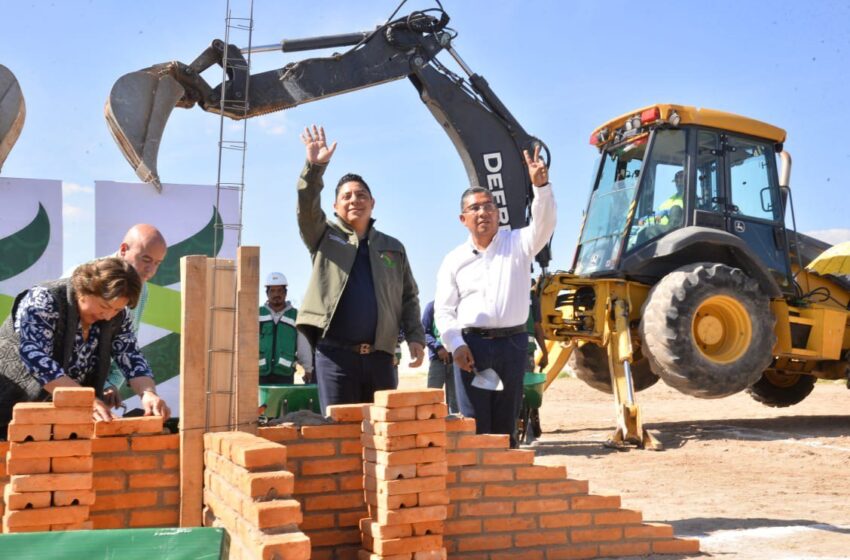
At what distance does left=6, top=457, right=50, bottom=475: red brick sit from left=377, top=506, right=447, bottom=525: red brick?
1307mm

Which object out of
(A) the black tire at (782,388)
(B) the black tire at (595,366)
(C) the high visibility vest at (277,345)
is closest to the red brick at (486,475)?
(C) the high visibility vest at (277,345)

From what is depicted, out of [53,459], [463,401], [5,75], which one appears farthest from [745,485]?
[5,75]

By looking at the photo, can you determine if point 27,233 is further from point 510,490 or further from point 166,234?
point 510,490

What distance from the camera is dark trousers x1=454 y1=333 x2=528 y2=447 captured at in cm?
450

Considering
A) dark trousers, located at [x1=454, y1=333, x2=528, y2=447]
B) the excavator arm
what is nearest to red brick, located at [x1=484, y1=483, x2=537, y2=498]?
dark trousers, located at [x1=454, y1=333, x2=528, y2=447]

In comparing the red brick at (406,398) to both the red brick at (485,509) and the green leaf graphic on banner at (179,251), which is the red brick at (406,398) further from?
the green leaf graphic on banner at (179,251)

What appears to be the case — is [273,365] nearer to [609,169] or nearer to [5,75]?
[5,75]

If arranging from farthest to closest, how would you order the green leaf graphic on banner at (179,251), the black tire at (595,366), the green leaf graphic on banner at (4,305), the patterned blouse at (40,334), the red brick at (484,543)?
the black tire at (595,366) → the green leaf graphic on banner at (179,251) → the green leaf graphic on banner at (4,305) → the red brick at (484,543) → the patterned blouse at (40,334)

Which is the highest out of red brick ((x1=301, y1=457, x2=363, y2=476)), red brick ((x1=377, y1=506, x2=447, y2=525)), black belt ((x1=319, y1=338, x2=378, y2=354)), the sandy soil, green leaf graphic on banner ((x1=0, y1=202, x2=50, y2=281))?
green leaf graphic on banner ((x1=0, y1=202, x2=50, y2=281))

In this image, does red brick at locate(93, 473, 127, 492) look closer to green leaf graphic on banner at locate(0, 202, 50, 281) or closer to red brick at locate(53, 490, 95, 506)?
red brick at locate(53, 490, 95, 506)

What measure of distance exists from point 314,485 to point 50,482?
106cm

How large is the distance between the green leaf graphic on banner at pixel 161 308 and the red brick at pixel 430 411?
365 centimetres

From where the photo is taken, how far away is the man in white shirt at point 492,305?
14.6 ft

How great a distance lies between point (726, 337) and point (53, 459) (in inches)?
272
